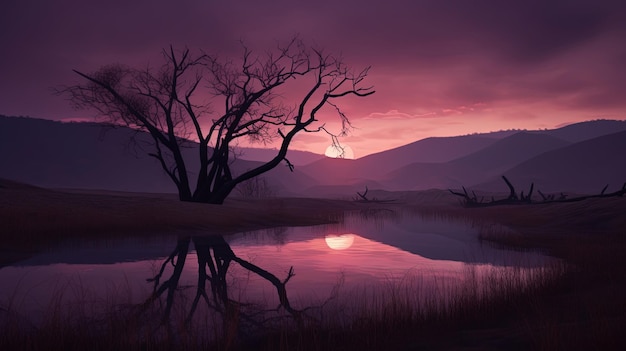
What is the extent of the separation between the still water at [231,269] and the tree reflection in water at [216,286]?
0.02 m

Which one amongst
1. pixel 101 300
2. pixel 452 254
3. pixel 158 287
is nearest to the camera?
pixel 101 300

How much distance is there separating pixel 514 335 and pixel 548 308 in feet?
5.80

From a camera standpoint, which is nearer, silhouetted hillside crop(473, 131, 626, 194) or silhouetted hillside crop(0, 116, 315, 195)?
silhouetted hillside crop(473, 131, 626, 194)

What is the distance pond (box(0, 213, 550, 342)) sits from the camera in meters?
7.36

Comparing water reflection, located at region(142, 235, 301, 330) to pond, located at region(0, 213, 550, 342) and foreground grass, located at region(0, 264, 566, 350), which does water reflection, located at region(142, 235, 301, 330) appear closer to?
pond, located at region(0, 213, 550, 342)

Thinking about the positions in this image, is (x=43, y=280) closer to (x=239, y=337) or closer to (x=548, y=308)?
(x=239, y=337)

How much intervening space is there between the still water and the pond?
22 millimetres

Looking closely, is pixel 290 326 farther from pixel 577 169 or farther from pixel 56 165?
pixel 56 165

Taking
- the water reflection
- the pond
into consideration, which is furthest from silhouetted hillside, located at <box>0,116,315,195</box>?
the water reflection

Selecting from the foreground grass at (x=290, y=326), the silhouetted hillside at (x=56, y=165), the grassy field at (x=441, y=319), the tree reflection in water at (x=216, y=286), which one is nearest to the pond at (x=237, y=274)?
the tree reflection in water at (x=216, y=286)

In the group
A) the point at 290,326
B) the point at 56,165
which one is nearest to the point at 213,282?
the point at 290,326

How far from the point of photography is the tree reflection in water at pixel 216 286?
22.2ft

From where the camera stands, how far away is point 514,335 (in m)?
5.62

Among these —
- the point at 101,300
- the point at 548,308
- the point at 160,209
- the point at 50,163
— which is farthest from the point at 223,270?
the point at 50,163
